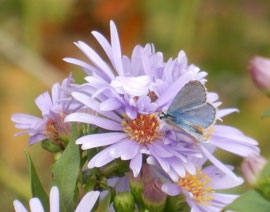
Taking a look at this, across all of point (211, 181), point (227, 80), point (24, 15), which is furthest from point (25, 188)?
point (211, 181)

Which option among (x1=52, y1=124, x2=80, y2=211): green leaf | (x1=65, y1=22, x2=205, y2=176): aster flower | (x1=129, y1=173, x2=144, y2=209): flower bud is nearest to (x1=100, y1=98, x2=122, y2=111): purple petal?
(x1=65, y1=22, x2=205, y2=176): aster flower

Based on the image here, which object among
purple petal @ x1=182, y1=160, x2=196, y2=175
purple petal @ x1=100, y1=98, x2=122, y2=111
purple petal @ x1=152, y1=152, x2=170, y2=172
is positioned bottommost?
purple petal @ x1=182, y1=160, x2=196, y2=175

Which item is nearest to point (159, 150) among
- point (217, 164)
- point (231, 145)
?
point (217, 164)

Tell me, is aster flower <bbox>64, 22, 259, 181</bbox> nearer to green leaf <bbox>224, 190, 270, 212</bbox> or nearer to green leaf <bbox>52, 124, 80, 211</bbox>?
green leaf <bbox>52, 124, 80, 211</bbox>

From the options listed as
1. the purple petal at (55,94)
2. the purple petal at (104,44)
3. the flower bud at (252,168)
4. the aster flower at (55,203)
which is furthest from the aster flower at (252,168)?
the purple petal at (55,94)

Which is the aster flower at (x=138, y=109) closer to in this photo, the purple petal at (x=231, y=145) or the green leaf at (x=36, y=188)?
the purple petal at (x=231, y=145)
